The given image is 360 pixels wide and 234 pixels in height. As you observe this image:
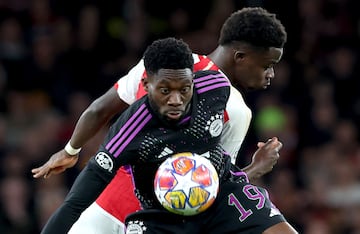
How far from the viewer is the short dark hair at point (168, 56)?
14.3ft

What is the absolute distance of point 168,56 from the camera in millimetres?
4363

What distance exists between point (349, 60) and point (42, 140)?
3.20 metres

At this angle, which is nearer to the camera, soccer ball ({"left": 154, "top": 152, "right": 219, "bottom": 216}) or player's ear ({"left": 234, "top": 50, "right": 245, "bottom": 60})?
soccer ball ({"left": 154, "top": 152, "right": 219, "bottom": 216})

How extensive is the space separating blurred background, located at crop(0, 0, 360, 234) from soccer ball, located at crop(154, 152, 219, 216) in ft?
12.5

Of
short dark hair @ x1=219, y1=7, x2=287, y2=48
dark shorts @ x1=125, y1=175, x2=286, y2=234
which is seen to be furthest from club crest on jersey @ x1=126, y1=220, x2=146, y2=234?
short dark hair @ x1=219, y1=7, x2=287, y2=48

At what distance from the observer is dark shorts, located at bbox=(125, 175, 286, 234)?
4.48 metres

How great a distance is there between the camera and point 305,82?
9.95 meters

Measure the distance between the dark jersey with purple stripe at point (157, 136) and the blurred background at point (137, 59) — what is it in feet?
12.1

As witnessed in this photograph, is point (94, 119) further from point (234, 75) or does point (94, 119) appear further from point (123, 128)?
point (234, 75)

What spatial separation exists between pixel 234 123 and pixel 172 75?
538 millimetres

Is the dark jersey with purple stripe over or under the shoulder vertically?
under

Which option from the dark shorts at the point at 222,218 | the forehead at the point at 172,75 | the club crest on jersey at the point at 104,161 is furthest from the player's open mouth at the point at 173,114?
the dark shorts at the point at 222,218

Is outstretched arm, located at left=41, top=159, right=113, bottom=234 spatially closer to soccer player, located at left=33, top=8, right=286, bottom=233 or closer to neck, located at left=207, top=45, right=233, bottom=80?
soccer player, located at left=33, top=8, right=286, bottom=233

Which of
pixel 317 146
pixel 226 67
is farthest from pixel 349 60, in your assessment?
pixel 226 67
